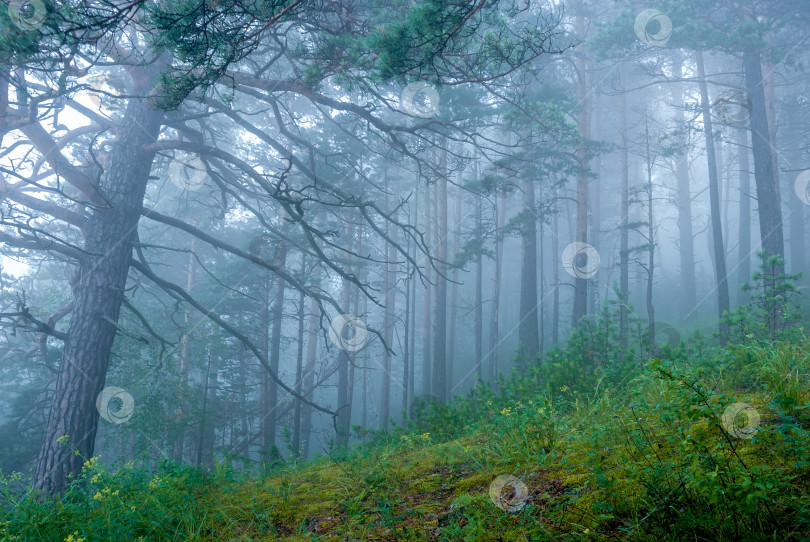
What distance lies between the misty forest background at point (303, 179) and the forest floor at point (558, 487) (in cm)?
87

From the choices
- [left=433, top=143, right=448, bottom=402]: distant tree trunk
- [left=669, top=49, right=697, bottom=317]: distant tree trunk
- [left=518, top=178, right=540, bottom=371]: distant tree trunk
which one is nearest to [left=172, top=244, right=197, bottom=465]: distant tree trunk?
[left=433, top=143, right=448, bottom=402]: distant tree trunk

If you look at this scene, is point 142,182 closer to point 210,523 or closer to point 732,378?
point 210,523

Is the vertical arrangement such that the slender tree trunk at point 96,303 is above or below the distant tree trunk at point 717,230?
below

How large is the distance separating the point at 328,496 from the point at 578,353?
17.5ft

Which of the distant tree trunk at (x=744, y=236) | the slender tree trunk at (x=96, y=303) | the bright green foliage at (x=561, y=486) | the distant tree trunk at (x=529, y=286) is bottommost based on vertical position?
the bright green foliage at (x=561, y=486)

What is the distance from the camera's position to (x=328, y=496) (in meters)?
4.01

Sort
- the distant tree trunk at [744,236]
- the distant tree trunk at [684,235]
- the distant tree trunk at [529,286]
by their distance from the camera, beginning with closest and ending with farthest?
the distant tree trunk at [529,286]
the distant tree trunk at [744,236]
the distant tree trunk at [684,235]

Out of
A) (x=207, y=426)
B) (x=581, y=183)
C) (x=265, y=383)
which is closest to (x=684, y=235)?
(x=581, y=183)

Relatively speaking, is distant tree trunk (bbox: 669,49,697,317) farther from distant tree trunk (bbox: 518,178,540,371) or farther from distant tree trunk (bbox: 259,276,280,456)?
distant tree trunk (bbox: 259,276,280,456)

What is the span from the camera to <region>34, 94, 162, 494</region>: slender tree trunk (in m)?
5.98

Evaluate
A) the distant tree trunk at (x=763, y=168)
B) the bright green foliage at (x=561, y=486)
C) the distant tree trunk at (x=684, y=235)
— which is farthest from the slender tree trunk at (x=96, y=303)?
the distant tree trunk at (x=684, y=235)

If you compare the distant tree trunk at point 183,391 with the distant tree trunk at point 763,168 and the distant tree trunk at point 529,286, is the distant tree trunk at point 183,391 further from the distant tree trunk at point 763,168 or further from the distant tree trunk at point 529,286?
the distant tree trunk at point 763,168

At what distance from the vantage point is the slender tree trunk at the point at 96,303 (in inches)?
235

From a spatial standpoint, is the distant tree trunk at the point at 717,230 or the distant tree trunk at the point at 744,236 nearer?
the distant tree trunk at the point at 717,230
